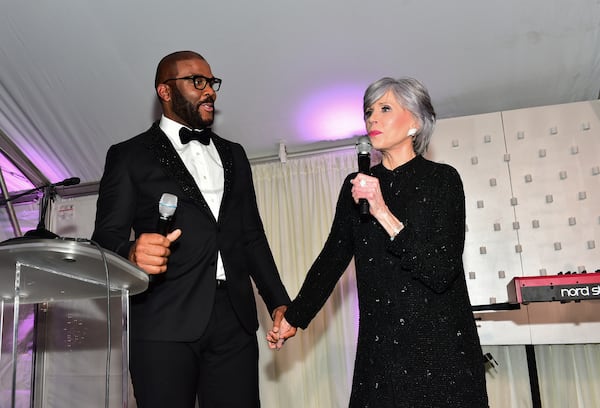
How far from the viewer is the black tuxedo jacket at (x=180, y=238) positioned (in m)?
2.06

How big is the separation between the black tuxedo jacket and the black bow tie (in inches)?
2.4

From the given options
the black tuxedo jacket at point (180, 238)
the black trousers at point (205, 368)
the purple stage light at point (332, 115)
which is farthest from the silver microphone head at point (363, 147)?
the purple stage light at point (332, 115)

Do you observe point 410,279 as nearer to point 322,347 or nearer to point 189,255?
point 189,255

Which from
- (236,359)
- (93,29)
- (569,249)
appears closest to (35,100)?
(93,29)

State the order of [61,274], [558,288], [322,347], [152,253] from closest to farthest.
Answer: [61,274] < [152,253] < [558,288] < [322,347]

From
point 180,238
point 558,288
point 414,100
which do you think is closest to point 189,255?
point 180,238

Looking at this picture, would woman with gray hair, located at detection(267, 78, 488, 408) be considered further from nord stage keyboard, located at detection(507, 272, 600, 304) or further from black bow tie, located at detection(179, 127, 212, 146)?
nord stage keyboard, located at detection(507, 272, 600, 304)

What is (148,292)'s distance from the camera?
211cm

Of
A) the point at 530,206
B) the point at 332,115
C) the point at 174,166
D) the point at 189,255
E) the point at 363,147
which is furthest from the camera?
the point at 332,115

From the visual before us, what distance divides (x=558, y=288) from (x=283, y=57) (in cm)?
205

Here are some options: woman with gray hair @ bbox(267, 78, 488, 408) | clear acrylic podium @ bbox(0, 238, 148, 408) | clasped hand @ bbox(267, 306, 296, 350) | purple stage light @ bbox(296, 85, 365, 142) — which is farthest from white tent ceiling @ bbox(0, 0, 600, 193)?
clear acrylic podium @ bbox(0, 238, 148, 408)

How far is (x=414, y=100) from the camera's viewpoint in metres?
2.21

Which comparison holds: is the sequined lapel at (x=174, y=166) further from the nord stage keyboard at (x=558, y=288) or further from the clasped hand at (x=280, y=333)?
the nord stage keyboard at (x=558, y=288)

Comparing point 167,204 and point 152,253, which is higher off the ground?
point 167,204
